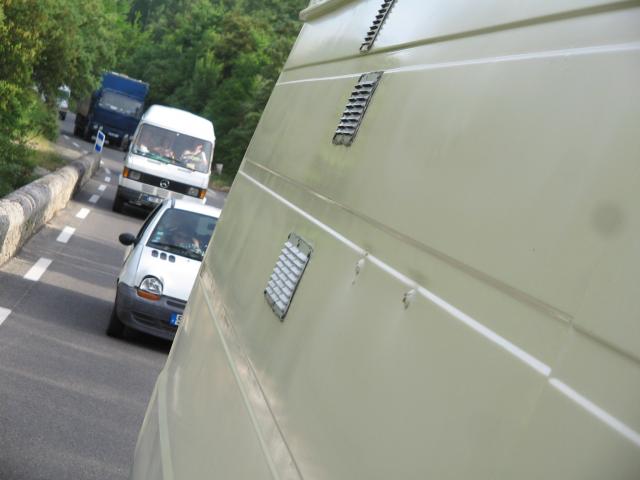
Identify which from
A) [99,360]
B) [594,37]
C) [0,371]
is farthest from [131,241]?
[594,37]

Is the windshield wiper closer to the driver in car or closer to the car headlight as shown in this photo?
the driver in car

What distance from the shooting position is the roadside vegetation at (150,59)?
21.7 meters

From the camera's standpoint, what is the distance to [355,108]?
2793 millimetres

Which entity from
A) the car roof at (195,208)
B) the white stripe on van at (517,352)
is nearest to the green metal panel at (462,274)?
the white stripe on van at (517,352)

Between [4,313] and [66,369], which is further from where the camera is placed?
[4,313]

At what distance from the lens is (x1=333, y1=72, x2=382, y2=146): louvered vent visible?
8.85 feet

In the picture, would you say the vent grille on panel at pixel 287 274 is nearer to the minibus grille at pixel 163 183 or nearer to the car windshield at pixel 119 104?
the minibus grille at pixel 163 183

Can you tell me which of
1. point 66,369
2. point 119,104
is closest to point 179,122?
point 66,369

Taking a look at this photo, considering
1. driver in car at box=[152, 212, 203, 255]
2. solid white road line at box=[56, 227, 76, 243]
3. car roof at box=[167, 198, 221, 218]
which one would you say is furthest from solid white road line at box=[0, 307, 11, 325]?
solid white road line at box=[56, 227, 76, 243]

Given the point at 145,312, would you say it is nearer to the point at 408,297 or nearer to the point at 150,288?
the point at 150,288

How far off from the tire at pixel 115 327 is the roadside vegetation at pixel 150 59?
336 inches

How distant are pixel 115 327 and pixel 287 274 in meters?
9.26

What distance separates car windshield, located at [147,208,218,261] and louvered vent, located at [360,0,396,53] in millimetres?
9646

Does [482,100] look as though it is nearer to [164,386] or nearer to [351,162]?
[351,162]
